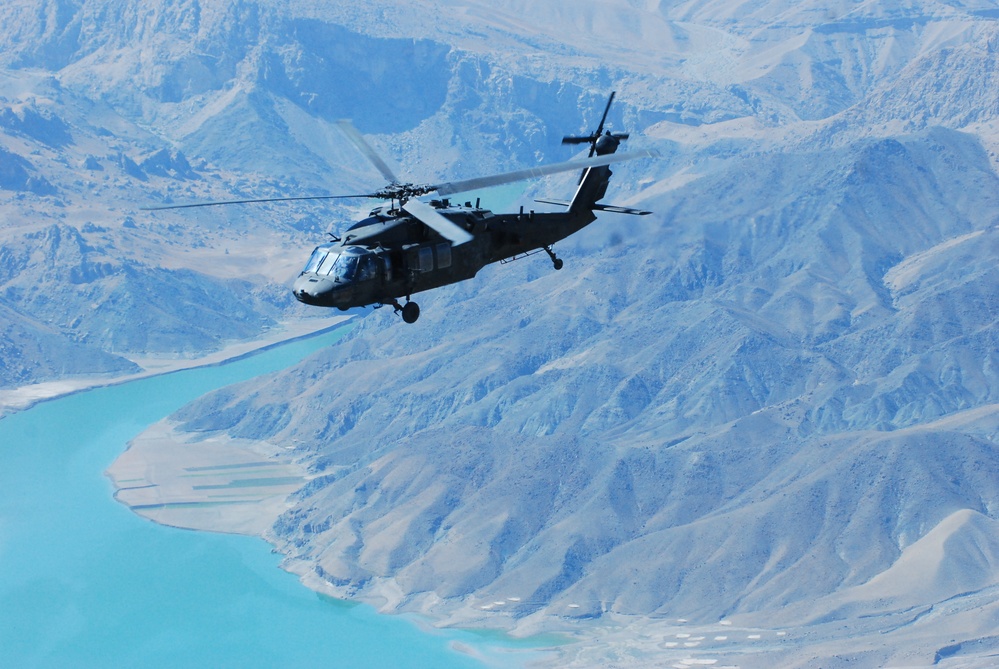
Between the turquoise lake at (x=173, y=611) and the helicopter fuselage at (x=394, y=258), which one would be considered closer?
the helicopter fuselage at (x=394, y=258)

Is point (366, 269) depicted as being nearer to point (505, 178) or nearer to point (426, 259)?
point (426, 259)

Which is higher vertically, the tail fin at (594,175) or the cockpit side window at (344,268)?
the tail fin at (594,175)

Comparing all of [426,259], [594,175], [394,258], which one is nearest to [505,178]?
[426,259]

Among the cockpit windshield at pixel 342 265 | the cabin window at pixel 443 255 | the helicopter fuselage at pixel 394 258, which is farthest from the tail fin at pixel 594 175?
the cockpit windshield at pixel 342 265

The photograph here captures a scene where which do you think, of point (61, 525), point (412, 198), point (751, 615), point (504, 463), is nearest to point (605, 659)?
point (751, 615)

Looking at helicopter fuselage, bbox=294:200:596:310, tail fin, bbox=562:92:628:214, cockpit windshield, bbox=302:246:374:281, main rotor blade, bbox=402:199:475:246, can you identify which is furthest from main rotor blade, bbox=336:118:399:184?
tail fin, bbox=562:92:628:214

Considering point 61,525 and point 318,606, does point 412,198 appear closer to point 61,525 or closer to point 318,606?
point 318,606

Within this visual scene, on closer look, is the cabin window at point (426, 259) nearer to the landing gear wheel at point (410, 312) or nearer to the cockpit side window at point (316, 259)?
the landing gear wheel at point (410, 312)
